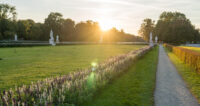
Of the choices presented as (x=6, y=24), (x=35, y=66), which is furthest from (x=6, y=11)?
(x=35, y=66)

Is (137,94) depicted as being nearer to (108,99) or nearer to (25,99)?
(108,99)

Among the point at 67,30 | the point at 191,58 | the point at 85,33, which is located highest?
the point at 67,30

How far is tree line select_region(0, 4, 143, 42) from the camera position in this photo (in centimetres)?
4128

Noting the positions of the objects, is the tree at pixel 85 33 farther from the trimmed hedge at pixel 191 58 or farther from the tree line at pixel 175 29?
the trimmed hedge at pixel 191 58

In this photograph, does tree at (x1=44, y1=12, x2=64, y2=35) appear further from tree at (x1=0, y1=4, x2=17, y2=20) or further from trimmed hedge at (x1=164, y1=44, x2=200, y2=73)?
trimmed hedge at (x1=164, y1=44, x2=200, y2=73)

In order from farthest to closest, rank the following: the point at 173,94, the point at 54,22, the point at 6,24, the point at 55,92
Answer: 1. the point at 54,22
2. the point at 6,24
3. the point at 173,94
4. the point at 55,92

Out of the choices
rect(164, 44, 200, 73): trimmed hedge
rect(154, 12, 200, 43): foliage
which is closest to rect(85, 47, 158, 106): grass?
rect(164, 44, 200, 73): trimmed hedge

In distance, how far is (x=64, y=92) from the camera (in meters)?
3.95

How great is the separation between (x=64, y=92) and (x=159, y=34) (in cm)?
6113

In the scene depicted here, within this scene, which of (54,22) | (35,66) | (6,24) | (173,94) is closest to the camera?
(173,94)

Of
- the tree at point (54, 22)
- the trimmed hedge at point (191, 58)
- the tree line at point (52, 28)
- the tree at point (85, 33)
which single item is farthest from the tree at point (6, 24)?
the trimmed hedge at point (191, 58)

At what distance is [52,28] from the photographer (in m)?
52.0

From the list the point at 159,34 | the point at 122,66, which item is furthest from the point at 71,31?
the point at 122,66

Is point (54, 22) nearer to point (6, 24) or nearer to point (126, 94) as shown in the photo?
point (6, 24)
